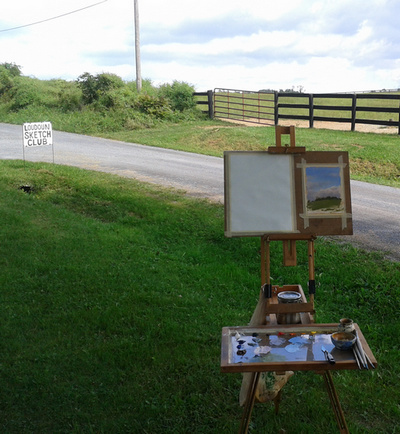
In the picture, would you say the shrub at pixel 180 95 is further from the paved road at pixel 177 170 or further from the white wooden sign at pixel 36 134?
the white wooden sign at pixel 36 134

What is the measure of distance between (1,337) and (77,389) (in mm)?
1355

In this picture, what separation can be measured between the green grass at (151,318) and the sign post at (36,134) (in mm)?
2973

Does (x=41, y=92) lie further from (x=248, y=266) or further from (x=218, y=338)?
(x=218, y=338)

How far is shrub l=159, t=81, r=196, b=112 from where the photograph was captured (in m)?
26.3

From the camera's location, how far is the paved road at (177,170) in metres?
9.03

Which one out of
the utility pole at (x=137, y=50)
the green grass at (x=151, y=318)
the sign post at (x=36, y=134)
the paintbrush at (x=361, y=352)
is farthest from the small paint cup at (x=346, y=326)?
the utility pole at (x=137, y=50)

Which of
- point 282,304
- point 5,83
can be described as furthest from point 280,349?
point 5,83

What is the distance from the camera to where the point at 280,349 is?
11.3 feet

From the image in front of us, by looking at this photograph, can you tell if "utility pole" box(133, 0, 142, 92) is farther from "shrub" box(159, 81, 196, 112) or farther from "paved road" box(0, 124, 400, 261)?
"paved road" box(0, 124, 400, 261)

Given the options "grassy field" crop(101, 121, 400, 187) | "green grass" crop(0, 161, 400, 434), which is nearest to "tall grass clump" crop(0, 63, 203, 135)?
"grassy field" crop(101, 121, 400, 187)

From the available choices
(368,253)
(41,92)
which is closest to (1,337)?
(368,253)

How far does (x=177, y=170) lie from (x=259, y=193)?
10.0 meters

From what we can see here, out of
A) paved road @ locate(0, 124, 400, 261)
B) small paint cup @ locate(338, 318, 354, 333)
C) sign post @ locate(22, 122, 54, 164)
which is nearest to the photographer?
small paint cup @ locate(338, 318, 354, 333)

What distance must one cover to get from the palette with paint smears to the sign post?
9988 millimetres
